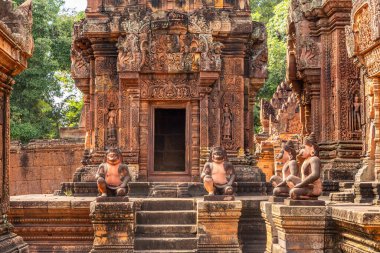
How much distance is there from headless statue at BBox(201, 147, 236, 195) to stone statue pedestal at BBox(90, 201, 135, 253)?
1209 millimetres

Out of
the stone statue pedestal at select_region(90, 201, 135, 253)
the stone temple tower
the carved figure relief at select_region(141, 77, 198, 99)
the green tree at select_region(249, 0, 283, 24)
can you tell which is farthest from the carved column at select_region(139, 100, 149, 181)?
the green tree at select_region(249, 0, 283, 24)

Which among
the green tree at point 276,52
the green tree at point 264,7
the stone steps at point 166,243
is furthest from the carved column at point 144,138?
the green tree at point 264,7

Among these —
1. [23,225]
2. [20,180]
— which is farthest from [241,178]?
[20,180]

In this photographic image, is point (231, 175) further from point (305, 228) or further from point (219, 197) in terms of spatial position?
point (305, 228)

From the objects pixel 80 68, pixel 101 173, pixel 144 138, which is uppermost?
pixel 80 68

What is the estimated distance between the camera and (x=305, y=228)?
8695mm

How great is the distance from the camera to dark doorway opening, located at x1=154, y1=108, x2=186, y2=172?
14852 millimetres

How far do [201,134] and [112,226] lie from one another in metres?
3.76

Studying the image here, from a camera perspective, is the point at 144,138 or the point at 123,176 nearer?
the point at 123,176

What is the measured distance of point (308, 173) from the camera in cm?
904

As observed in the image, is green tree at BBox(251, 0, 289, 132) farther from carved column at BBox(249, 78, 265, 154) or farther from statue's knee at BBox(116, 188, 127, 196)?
statue's knee at BBox(116, 188, 127, 196)

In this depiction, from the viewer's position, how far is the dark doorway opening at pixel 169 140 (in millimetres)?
14852

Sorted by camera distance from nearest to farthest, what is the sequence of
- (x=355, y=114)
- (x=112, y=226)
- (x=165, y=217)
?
(x=112, y=226) < (x=165, y=217) < (x=355, y=114)

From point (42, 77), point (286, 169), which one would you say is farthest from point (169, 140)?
point (42, 77)
